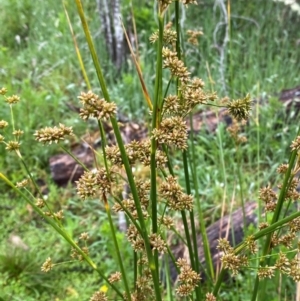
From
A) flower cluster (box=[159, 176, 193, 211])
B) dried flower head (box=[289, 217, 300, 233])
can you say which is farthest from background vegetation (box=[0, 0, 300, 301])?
flower cluster (box=[159, 176, 193, 211])

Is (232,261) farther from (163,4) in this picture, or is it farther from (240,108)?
(163,4)

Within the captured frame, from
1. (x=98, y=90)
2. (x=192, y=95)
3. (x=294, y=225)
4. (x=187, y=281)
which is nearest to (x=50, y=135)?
(x=192, y=95)

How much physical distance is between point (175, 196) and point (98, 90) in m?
2.50

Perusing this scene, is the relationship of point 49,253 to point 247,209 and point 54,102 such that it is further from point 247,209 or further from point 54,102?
point 54,102

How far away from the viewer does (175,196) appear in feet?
2.13

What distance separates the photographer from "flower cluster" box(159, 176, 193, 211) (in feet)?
2.10

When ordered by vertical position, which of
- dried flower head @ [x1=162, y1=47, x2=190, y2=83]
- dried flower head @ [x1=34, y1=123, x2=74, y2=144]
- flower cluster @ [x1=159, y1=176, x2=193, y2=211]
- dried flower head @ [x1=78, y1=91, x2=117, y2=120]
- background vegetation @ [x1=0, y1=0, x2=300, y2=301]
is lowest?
background vegetation @ [x1=0, y1=0, x2=300, y2=301]

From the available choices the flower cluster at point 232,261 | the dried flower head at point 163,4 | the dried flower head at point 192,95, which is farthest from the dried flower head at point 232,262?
the dried flower head at point 163,4

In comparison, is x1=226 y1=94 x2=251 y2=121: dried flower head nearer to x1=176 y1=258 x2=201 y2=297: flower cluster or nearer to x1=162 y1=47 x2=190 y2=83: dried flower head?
x1=162 y1=47 x2=190 y2=83: dried flower head

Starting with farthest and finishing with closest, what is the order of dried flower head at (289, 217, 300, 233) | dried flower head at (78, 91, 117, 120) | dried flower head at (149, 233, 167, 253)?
dried flower head at (289, 217, 300, 233)
dried flower head at (149, 233, 167, 253)
dried flower head at (78, 91, 117, 120)

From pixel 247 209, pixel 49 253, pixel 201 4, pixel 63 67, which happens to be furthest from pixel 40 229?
pixel 201 4

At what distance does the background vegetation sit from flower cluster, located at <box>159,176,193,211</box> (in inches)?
29.3

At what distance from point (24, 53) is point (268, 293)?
9.52ft

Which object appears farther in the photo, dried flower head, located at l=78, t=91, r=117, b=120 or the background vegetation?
the background vegetation
